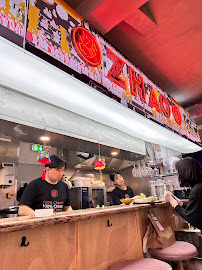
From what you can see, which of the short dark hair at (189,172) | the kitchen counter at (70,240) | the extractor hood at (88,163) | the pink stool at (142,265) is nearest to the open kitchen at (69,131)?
the kitchen counter at (70,240)

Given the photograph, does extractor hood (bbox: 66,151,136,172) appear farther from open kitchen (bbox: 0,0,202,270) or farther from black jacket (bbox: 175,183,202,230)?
black jacket (bbox: 175,183,202,230)

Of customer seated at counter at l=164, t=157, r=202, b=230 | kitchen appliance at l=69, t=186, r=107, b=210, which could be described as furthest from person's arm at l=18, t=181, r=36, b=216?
kitchen appliance at l=69, t=186, r=107, b=210

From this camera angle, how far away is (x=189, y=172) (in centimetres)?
212

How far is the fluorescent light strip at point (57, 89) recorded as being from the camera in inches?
62.8

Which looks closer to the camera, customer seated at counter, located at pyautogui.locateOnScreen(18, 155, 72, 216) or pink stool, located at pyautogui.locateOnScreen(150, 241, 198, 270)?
pink stool, located at pyautogui.locateOnScreen(150, 241, 198, 270)

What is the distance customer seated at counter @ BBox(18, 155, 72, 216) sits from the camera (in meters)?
2.23

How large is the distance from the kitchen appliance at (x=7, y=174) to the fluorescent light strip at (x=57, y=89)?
78.2 inches

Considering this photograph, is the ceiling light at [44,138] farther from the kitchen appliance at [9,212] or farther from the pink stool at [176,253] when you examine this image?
the pink stool at [176,253]

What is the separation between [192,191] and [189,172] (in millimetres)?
205

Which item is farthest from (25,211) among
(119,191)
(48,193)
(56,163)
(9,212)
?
(119,191)

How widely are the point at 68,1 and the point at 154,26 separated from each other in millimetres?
1123

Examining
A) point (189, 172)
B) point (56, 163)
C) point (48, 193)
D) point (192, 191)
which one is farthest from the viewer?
point (56, 163)

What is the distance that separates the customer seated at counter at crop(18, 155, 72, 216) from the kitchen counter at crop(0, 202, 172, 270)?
2.64 feet

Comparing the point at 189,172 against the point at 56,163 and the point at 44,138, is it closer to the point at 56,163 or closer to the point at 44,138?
the point at 56,163
